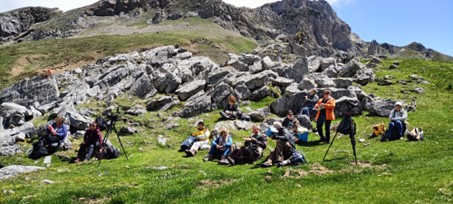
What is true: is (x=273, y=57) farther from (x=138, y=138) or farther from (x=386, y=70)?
(x=138, y=138)

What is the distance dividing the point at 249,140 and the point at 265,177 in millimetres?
5701

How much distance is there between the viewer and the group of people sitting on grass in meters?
21.4

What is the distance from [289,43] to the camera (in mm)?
99188

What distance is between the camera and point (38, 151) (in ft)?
92.4

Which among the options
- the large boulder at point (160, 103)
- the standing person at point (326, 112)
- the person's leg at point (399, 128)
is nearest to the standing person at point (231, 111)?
the large boulder at point (160, 103)

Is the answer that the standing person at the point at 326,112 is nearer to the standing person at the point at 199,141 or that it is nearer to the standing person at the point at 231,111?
the standing person at the point at 199,141

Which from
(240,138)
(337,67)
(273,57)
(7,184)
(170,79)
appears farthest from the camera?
(273,57)

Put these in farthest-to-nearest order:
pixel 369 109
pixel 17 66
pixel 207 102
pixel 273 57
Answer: pixel 17 66 < pixel 273 57 < pixel 207 102 < pixel 369 109

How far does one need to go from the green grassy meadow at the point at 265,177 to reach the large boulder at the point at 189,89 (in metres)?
12.8

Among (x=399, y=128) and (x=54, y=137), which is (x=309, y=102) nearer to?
(x=399, y=128)

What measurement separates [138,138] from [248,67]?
75.2 feet

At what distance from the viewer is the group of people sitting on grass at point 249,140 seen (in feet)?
70.2

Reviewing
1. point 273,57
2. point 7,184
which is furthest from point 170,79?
point 273,57

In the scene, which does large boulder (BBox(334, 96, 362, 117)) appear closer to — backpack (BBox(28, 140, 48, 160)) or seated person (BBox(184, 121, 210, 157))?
seated person (BBox(184, 121, 210, 157))
